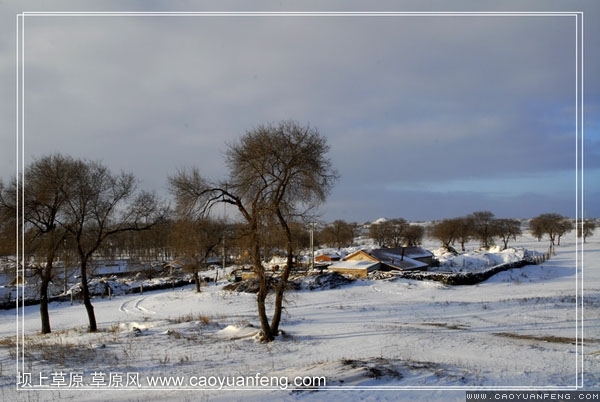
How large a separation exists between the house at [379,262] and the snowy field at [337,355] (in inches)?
767

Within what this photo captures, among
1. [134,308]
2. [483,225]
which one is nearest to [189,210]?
[134,308]

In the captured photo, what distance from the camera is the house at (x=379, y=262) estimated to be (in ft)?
148

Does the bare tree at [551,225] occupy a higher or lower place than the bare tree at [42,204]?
lower

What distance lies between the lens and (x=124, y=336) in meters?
16.0

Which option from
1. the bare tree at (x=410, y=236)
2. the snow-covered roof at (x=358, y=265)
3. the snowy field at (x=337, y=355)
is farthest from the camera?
the bare tree at (x=410, y=236)

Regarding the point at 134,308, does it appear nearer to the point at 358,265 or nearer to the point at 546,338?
the point at 358,265

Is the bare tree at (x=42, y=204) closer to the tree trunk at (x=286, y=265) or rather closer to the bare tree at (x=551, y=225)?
the tree trunk at (x=286, y=265)

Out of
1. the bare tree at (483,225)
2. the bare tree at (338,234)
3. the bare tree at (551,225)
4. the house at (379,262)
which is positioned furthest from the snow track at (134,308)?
the bare tree at (551,225)

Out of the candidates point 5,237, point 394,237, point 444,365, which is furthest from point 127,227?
point 394,237

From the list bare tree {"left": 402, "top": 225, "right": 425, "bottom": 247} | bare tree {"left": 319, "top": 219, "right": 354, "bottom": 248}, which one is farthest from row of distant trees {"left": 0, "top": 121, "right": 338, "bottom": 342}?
bare tree {"left": 402, "top": 225, "right": 425, "bottom": 247}

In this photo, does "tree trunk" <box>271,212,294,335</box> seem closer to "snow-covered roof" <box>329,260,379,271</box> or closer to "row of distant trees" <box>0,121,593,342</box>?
"row of distant trees" <box>0,121,593,342</box>

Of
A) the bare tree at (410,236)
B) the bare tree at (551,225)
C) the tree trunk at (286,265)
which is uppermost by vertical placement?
the tree trunk at (286,265)

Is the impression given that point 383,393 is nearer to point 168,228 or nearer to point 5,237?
point 168,228

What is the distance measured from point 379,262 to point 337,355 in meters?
35.6
